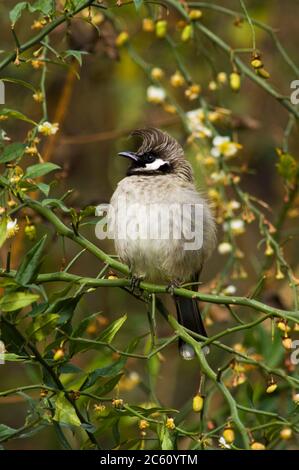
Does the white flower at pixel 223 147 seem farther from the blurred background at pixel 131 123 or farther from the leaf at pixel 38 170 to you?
the leaf at pixel 38 170

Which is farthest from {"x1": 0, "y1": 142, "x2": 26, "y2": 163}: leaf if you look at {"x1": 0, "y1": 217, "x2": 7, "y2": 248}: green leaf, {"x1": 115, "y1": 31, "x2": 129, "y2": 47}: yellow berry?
{"x1": 115, "y1": 31, "x2": 129, "y2": 47}: yellow berry

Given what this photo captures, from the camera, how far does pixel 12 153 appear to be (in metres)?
2.81

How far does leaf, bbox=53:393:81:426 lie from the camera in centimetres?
262

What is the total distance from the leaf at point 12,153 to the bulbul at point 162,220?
1064mm

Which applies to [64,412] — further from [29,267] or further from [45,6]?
[45,6]

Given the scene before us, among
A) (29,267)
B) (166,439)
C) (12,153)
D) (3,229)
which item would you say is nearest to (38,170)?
(12,153)

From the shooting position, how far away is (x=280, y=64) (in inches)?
227

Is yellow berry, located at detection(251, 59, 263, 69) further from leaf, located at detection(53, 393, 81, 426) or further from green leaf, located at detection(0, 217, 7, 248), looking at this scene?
leaf, located at detection(53, 393, 81, 426)

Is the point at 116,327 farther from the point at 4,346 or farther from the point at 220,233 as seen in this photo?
the point at 220,233

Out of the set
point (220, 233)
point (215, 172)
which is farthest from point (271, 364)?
point (220, 233)

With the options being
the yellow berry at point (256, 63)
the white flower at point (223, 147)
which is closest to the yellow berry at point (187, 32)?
the white flower at point (223, 147)

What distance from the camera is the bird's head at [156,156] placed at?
4180mm

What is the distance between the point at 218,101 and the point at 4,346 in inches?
81.3
